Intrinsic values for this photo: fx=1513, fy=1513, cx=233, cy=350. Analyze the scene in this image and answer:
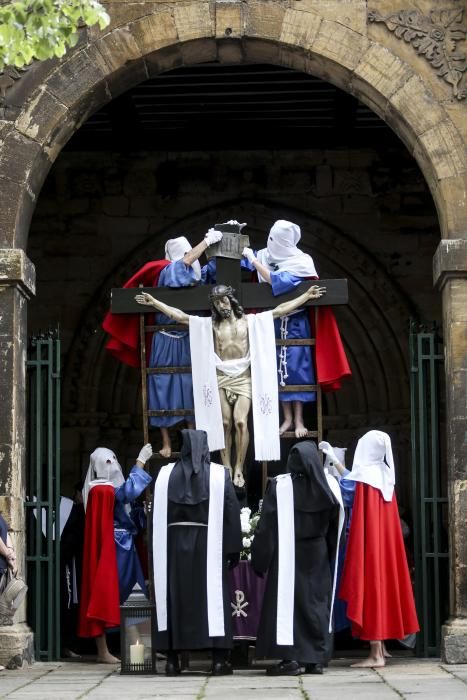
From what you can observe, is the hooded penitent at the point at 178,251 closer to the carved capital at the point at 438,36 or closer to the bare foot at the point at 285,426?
the bare foot at the point at 285,426

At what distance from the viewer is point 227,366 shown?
36.4 feet

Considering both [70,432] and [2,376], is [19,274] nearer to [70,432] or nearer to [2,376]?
[2,376]

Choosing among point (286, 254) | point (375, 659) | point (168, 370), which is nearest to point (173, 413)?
point (168, 370)

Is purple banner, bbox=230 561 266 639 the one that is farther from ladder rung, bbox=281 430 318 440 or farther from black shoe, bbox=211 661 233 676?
ladder rung, bbox=281 430 318 440

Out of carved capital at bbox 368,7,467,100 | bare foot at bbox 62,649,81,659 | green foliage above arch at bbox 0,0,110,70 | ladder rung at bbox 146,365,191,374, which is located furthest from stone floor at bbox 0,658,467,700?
carved capital at bbox 368,7,467,100

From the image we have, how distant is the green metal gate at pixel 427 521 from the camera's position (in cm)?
1099

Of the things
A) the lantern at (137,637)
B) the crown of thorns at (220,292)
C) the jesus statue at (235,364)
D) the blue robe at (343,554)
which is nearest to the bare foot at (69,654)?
the lantern at (137,637)

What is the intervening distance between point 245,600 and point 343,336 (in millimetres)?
5442

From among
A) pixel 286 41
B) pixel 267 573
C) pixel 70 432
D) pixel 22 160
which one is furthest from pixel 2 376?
pixel 70 432

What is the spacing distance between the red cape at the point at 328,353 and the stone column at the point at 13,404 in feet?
7.16

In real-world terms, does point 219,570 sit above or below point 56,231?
below

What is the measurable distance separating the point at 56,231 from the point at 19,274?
4.75m

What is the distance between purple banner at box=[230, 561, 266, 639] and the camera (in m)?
10.2

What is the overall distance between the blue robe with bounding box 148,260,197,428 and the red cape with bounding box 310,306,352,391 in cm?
97
